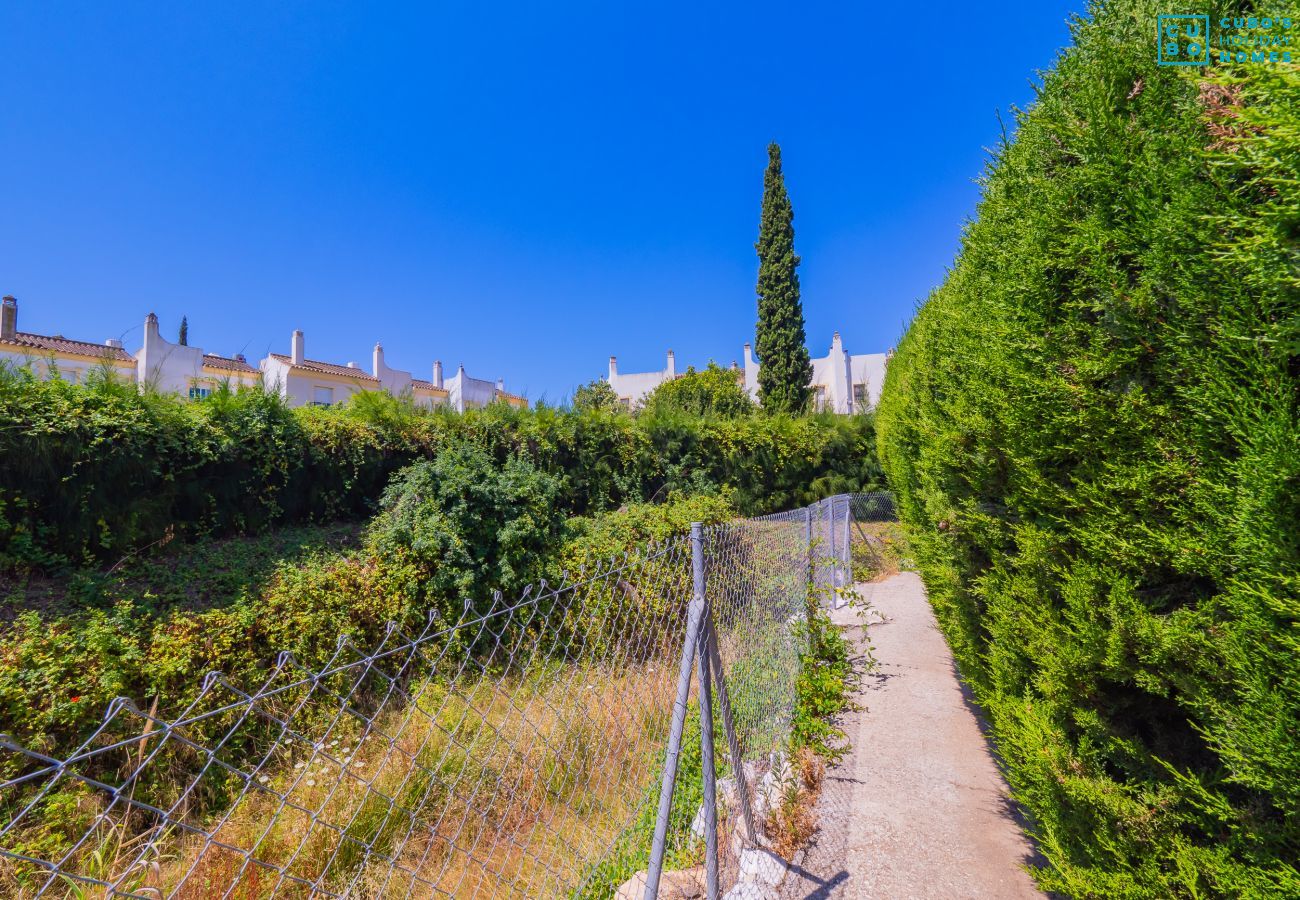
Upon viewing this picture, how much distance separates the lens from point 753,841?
2.84 meters

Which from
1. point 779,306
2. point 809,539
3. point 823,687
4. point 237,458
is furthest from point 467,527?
point 779,306

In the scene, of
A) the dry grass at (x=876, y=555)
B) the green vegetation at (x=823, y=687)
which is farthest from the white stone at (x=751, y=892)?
the dry grass at (x=876, y=555)

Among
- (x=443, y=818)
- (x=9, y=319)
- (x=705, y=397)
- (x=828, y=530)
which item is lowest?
(x=443, y=818)

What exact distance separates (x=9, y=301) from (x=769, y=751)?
25771 millimetres

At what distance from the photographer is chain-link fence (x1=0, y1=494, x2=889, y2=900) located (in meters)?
2.43

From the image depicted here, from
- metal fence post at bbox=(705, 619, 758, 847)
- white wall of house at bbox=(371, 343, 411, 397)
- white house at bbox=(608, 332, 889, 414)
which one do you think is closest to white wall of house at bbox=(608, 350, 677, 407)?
white house at bbox=(608, 332, 889, 414)

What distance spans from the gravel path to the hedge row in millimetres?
5439

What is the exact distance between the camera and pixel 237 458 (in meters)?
6.37

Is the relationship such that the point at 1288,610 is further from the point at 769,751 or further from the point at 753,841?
the point at 769,751

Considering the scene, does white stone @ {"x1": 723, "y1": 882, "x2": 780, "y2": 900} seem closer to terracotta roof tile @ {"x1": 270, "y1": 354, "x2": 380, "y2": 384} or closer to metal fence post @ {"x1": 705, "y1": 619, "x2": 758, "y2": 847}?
metal fence post @ {"x1": 705, "y1": 619, "x2": 758, "y2": 847}

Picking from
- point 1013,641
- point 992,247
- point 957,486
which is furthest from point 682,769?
point 992,247

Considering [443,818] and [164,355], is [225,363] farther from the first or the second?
[443,818]

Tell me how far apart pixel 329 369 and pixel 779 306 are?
19.5 m

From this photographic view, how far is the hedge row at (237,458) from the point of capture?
5078 mm
